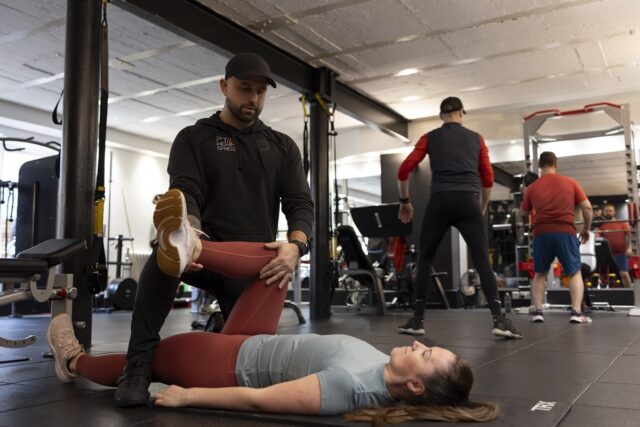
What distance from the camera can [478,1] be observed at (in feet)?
16.7

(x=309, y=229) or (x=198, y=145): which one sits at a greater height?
(x=198, y=145)

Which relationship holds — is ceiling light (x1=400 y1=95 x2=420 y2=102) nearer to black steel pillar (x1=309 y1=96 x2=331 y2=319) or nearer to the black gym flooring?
black steel pillar (x1=309 y1=96 x2=331 y2=319)

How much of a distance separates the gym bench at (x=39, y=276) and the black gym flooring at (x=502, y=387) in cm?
31

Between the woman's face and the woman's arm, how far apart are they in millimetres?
225

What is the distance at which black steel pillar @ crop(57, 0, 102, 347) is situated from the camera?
3.33m

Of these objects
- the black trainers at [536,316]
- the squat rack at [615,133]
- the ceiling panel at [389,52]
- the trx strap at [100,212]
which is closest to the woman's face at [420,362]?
the trx strap at [100,212]

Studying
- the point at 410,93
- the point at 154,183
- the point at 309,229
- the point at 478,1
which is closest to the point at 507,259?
the point at 410,93

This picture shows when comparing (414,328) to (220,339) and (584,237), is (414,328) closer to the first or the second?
(220,339)

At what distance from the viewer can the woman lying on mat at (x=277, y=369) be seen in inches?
59.3

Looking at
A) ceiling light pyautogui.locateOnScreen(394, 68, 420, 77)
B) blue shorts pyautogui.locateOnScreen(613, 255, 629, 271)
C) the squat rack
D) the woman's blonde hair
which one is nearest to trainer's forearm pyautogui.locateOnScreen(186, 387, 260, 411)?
the woman's blonde hair

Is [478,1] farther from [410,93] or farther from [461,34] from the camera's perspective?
[410,93]

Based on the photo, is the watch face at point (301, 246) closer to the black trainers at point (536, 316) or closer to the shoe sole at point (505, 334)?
the shoe sole at point (505, 334)

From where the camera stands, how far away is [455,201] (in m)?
3.62

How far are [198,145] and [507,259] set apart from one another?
1232cm
